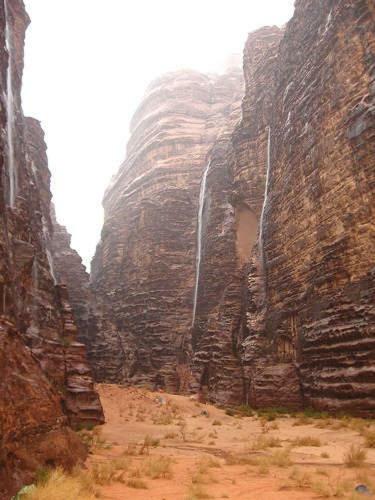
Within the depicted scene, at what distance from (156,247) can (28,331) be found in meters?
28.6

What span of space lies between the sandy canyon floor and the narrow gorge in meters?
1.19

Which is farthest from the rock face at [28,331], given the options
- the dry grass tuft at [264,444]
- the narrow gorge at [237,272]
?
the dry grass tuft at [264,444]

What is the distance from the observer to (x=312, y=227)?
20.2m

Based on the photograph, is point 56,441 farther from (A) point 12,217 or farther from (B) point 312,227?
(B) point 312,227

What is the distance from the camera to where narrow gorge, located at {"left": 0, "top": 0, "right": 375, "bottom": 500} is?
585 inches

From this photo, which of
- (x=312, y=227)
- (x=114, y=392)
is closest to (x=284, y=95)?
(x=312, y=227)

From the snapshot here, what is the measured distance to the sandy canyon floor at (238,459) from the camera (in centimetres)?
641

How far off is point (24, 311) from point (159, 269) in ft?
89.1

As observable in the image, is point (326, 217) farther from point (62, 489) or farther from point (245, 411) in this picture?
point (62, 489)

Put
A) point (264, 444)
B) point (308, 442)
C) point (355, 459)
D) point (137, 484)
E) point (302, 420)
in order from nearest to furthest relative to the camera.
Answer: point (137, 484)
point (355, 459)
point (264, 444)
point (308, 442)
point (302, 420)

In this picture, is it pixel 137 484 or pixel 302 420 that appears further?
pixel 302 420

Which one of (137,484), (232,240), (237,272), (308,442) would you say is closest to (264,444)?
(308,442)

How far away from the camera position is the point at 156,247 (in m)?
45.9

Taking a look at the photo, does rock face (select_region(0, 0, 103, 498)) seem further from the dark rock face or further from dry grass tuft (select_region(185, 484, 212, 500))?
the dark rock face
